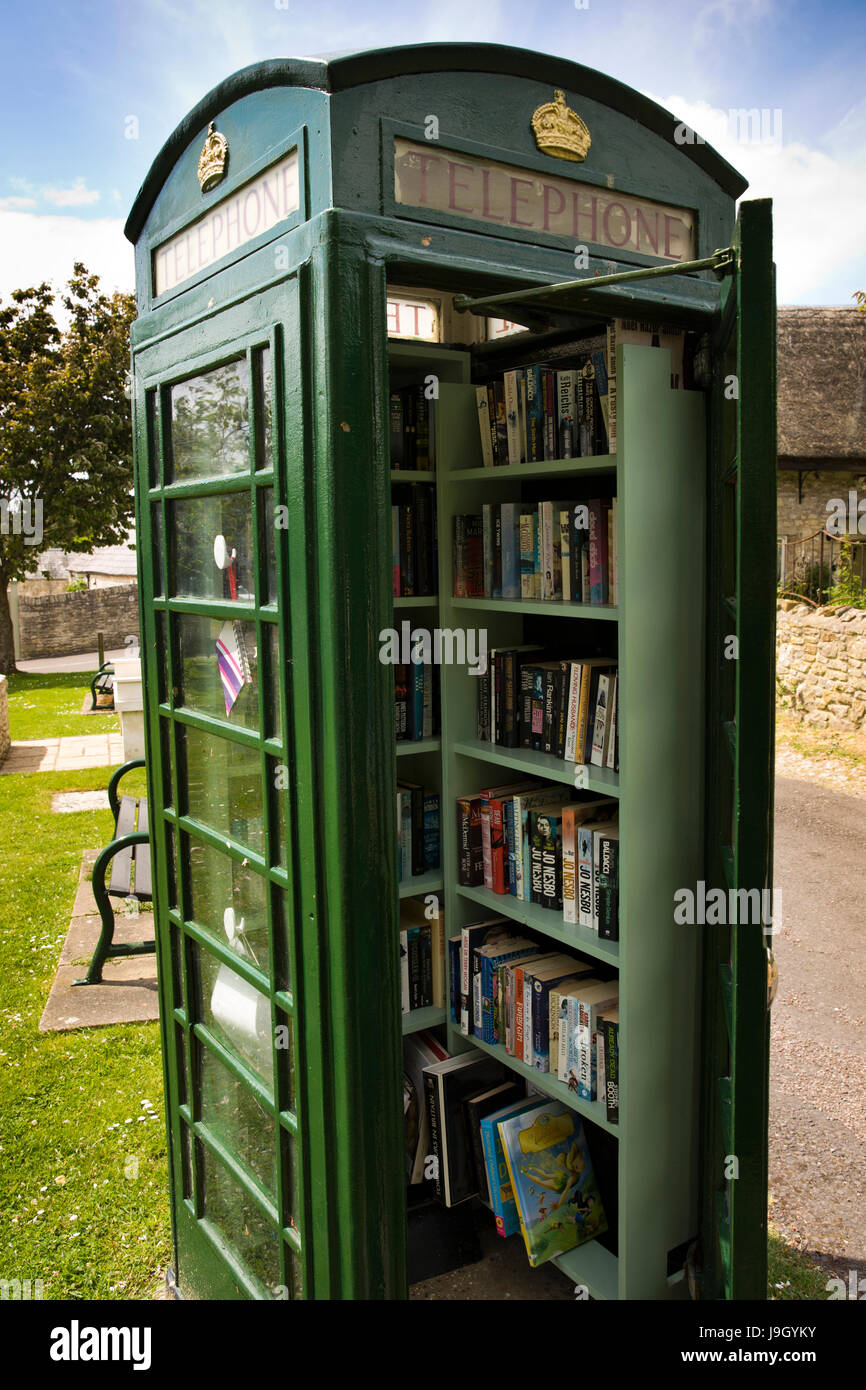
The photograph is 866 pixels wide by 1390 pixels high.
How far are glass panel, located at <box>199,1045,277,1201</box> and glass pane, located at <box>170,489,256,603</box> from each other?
1.35 m

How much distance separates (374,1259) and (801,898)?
5.58m

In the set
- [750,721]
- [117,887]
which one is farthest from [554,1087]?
[117,887]

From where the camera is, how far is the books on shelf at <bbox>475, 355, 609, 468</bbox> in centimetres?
304

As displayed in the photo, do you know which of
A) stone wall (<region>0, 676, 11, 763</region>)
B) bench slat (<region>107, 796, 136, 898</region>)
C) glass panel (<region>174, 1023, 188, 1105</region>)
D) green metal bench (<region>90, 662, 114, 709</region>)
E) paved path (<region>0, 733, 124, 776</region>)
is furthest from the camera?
green metal bench (<region>90, 662, 114, 709</region>)

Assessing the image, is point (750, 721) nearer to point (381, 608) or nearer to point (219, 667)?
point (381, 608)

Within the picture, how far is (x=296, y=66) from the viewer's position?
211 cm

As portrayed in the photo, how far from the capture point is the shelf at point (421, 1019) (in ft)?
11.6

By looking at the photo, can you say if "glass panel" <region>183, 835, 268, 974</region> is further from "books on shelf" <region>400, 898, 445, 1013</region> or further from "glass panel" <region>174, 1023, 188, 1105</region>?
"books on shelf" <region>400, 898, 445, 1013</region>

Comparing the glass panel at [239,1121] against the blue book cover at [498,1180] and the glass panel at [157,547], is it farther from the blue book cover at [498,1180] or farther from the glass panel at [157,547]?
the glass panel at [157,547]

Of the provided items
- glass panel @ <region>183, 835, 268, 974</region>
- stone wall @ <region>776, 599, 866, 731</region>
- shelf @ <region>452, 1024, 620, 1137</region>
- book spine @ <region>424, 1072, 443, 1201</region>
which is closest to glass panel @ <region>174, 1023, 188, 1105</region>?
glass panel @ <region>183, 835, 268, 974</region>

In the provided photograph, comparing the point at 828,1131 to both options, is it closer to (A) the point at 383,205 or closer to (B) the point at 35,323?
(A) the point at 383,205

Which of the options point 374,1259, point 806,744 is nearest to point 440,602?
point 374,1259

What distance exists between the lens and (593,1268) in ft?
10.3

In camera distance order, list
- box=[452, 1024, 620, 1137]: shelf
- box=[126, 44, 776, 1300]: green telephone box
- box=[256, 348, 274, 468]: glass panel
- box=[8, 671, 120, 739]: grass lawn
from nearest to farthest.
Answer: box=[126, 44, 776, 1300]: green telephone box < box=[256, 348, 274, 468]: glass panel < box=[452, 1024, 620, 1137]: shelf < box=[8, 671, 120, 739]: grass lawn
